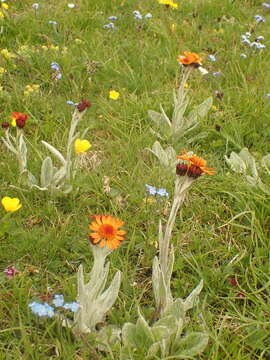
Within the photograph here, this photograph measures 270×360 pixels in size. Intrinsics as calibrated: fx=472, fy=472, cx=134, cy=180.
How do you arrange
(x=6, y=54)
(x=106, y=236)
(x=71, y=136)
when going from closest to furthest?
(x=106, y=236) < (x=71, y=136) < (x=6, y=54)

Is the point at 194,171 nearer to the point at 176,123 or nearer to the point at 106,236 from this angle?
the point at 106,236

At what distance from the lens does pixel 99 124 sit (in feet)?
10.6

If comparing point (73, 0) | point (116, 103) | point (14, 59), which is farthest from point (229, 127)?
point (73, 0)

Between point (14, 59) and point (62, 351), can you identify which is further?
point (14, 59)

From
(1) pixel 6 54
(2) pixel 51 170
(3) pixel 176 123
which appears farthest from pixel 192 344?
(1) pixel 6 54

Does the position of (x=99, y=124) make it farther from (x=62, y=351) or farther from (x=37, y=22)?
(x=62, y=351)

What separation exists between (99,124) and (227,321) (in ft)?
5.48

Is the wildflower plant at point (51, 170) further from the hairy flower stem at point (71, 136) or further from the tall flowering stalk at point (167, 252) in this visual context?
the tall flowering stalk at point (167, 252)

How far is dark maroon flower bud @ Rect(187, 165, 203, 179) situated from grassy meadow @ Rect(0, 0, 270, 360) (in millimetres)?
629

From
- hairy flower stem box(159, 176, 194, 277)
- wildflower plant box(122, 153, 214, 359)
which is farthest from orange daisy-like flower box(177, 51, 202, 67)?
hairy flower stem box(159, 176, 194, 277)

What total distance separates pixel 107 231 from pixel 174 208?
305 millimetres

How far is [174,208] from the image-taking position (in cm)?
180

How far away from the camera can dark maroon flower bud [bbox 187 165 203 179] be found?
1.67 m

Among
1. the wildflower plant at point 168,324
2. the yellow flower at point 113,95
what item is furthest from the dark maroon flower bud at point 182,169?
the yellow flower at point 113,95
